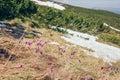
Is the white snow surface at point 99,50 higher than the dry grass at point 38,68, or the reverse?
the dry grass at point 38,68

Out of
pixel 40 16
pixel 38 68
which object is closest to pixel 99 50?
pixel 40 16

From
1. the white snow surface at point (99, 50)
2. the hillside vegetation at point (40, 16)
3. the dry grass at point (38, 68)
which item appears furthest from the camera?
the hillside vegetation at point (40, 16)

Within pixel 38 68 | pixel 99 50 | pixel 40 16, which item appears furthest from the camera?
pixel 40 16

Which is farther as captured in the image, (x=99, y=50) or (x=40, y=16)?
(x=40, y=16)

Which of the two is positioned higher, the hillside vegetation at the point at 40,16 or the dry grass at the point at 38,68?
the dry grass at the point at 38,68

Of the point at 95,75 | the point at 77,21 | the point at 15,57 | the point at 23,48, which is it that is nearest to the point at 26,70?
the point at 15,57

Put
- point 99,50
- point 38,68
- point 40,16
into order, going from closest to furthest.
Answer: point 38,68, point 99,50, point 40,16

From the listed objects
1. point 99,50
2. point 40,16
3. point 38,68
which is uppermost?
point 38,68

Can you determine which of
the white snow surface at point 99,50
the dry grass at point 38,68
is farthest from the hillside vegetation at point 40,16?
the dry grass at point 38,68

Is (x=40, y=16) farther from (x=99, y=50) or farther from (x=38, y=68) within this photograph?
(x=38, y=68)

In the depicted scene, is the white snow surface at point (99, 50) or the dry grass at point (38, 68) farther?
the white snow surface at point (99, 50)

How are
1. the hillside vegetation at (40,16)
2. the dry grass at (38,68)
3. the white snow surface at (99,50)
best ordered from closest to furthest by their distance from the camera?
the dry grass at (38,68) < the white snow surface at (99,50) < the hillside vegetation at (40,16)

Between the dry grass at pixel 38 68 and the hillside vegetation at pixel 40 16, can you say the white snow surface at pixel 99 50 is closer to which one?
the hillside vegetation at pixel 40 16

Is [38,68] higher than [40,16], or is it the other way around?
[38,68]
